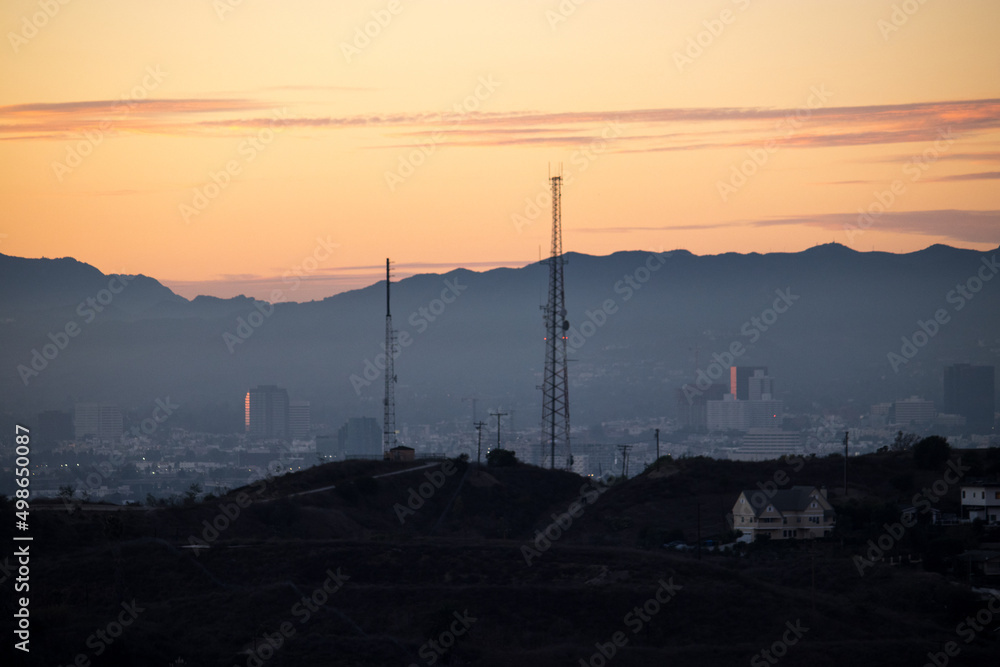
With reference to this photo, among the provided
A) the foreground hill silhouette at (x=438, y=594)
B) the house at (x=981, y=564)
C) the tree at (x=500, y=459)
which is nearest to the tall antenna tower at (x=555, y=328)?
the tree at (x=500, y=459)

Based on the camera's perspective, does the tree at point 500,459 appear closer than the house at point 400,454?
No

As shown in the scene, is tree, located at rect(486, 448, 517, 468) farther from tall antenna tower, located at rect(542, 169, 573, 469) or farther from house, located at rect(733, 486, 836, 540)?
house, located at rect(733, 486, 836, 540)

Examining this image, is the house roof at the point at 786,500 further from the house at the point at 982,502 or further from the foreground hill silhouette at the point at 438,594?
the house at the point at 982,502

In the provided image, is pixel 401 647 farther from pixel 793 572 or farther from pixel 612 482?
pixel 612 482

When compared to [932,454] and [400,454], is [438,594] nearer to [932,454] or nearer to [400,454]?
[400,454]

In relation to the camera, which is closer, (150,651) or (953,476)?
(150,651)

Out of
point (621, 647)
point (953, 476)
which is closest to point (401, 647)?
point (621, 647)

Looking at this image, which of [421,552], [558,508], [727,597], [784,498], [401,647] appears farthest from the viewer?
[558,508]

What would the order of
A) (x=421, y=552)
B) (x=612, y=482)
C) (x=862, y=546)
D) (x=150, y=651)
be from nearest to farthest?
(x=150, y=651) → (x=421, y=552) → (x=862, y=546) → (x=612, y=482)
